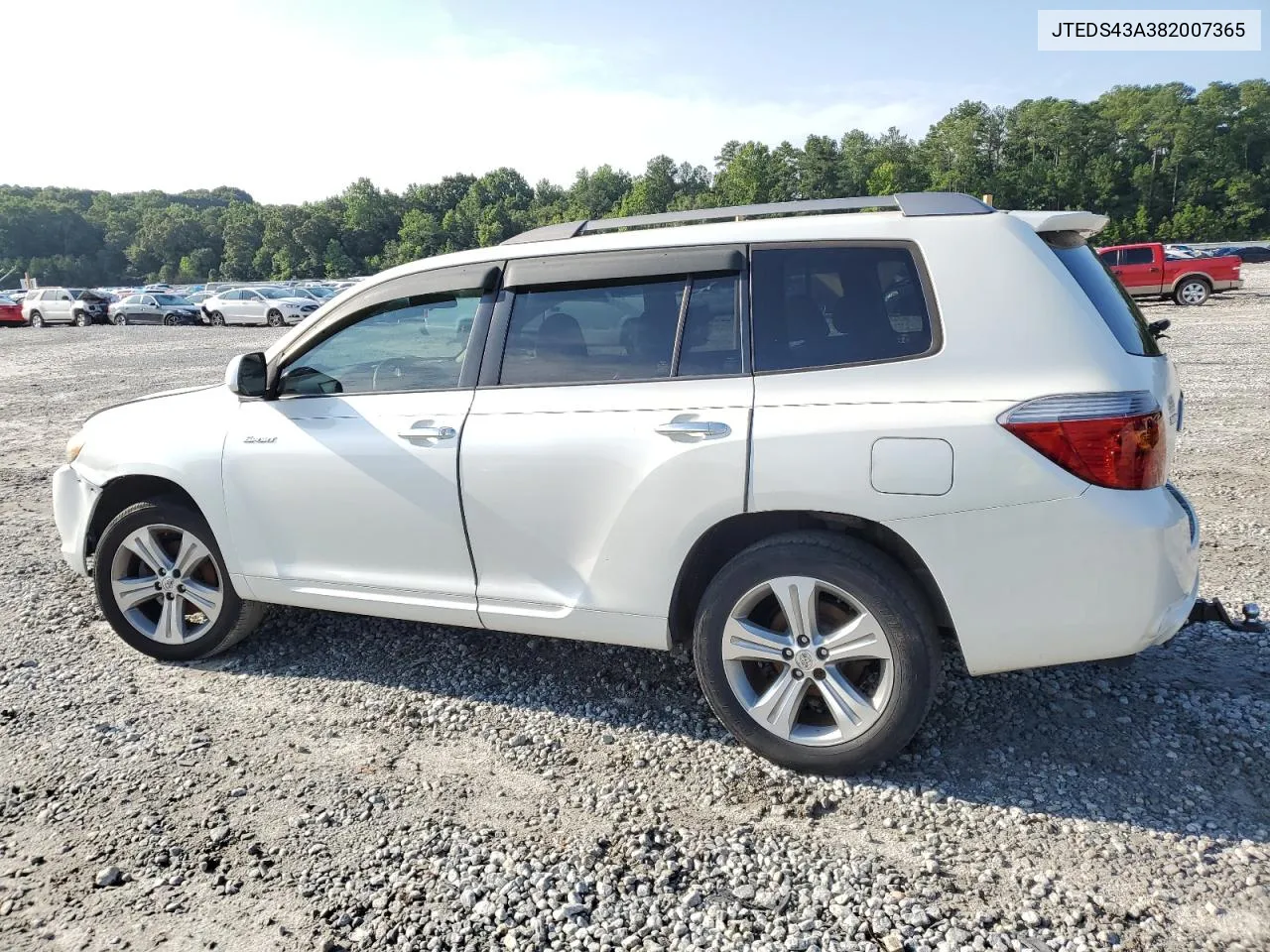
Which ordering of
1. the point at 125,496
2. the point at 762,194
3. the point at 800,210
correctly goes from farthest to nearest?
the point at 762,194
the point at 125,496
the point at 800,210

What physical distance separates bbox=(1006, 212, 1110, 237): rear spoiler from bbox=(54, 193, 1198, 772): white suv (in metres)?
0.02

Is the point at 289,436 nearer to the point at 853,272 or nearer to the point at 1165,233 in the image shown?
the point at 853,272

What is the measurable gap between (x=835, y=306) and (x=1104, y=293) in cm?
92

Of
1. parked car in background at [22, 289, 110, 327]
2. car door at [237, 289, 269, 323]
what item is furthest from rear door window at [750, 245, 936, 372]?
parked car in background at [22, 289, 110, 327]

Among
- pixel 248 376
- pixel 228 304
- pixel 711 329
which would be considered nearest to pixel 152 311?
pixel 228 304

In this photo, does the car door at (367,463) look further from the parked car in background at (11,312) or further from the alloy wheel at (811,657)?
the parked car in background at (11,312)

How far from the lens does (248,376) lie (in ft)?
12.4

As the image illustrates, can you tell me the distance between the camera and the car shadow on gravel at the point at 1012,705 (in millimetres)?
2881

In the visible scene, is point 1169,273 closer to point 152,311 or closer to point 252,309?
A: point 252,309

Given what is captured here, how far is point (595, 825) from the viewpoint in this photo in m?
2.84

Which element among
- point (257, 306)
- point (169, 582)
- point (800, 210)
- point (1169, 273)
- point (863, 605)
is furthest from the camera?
point (257, 306)

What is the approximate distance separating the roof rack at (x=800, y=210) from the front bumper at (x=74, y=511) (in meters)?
2.44

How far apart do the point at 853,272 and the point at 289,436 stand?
239cm

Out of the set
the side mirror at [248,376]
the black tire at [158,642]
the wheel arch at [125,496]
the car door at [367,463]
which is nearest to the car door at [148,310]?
the wheel arch at [125,496]
